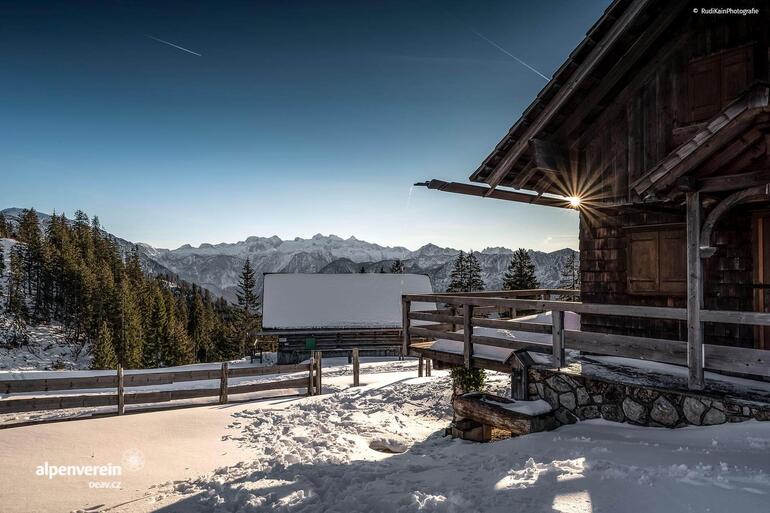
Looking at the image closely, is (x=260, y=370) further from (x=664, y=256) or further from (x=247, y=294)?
(x=247, y=294)

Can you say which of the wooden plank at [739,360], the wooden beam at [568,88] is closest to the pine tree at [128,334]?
the wooden beam at [568,88]

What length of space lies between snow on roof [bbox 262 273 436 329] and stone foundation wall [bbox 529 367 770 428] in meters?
26.0

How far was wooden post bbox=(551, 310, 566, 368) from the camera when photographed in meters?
7.56

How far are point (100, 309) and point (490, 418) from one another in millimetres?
67136

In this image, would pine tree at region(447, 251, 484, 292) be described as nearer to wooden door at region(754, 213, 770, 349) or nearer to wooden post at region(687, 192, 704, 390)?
wooden door at region(754, 213, 770, 349)

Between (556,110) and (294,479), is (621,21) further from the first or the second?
(294,479)

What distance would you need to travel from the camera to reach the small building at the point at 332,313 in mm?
32562

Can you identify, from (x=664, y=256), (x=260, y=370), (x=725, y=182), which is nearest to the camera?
(x=725, y=182)

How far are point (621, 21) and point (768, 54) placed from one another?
7.79 feet

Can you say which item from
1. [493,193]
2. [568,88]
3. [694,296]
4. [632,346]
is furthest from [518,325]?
[568,88]

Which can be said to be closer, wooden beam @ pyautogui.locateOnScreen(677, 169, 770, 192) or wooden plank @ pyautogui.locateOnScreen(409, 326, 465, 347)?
wooden beam @ pyautogui.locateOnScreen(677, 169, 770, 192)

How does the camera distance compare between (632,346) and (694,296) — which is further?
(632,346)

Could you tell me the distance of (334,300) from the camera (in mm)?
35844

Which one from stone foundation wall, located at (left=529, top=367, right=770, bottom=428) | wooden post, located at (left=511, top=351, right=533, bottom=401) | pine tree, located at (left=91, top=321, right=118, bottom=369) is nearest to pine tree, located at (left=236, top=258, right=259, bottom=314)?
pine tree, located at (left=91, top=321, right=118, bottom=369)
